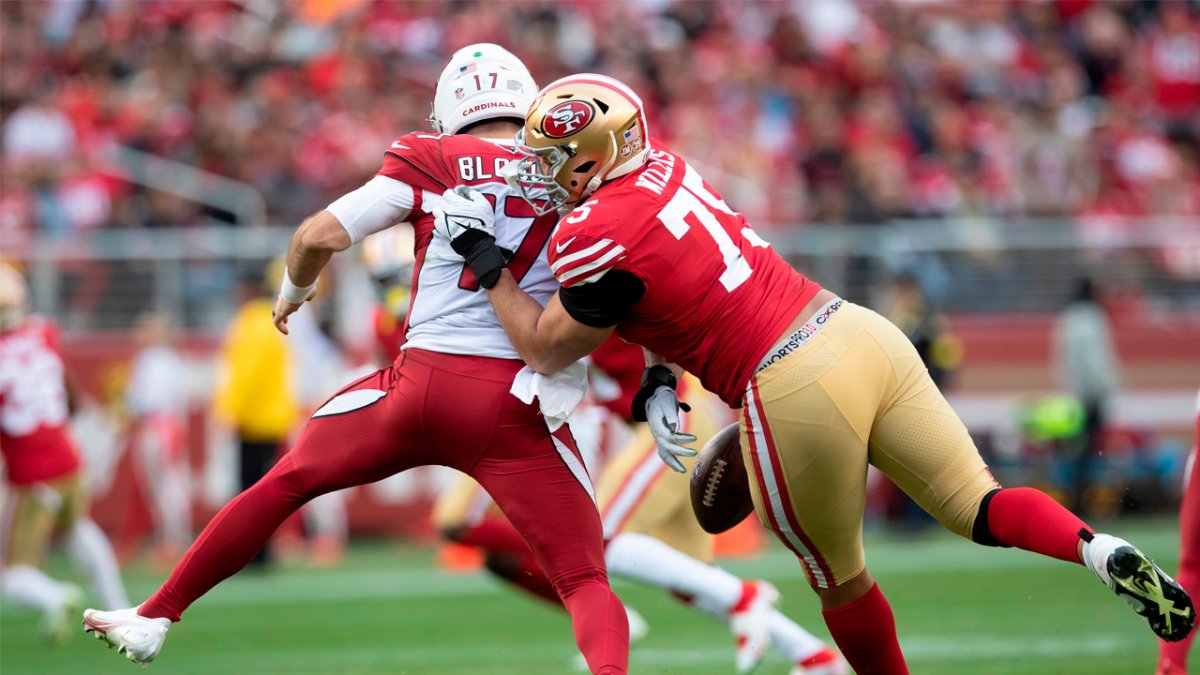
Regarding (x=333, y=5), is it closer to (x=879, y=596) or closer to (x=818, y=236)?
(x=818, y=236)

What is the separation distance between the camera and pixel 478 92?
16.1ft

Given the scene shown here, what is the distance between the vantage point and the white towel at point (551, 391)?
4629mm

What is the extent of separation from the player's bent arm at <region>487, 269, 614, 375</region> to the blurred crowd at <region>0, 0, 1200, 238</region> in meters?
9.83

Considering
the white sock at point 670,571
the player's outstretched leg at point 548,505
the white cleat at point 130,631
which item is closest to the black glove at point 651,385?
the player's outstretched leg at point 548,505

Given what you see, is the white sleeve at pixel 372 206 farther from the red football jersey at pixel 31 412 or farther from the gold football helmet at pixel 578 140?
the red football jersey at pixel 31 412

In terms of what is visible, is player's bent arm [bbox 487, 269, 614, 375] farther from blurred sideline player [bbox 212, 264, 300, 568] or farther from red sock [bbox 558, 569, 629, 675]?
blurred sideline player [bbox 212, 264, 300, 568]

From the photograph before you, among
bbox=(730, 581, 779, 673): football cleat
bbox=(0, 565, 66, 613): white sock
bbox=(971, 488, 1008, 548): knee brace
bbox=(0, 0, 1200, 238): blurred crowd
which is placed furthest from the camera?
bbox=(0, 0, 1200, 238): blurred crowd

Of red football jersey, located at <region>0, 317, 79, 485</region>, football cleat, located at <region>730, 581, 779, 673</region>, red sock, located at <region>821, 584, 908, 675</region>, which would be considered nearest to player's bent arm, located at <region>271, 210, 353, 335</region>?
red sock, located at <region>821, 584, 908, 675</region>

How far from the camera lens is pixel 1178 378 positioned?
14664 millimetres

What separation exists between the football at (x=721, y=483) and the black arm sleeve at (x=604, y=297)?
694 millimetres

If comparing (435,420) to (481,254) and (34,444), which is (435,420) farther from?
(34,444)

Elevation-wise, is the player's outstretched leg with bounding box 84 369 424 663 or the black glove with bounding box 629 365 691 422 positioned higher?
the black glove with bounding box 629 365 691 422

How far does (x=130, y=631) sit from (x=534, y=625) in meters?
4.04

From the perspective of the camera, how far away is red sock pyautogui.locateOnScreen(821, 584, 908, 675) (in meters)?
4.73
